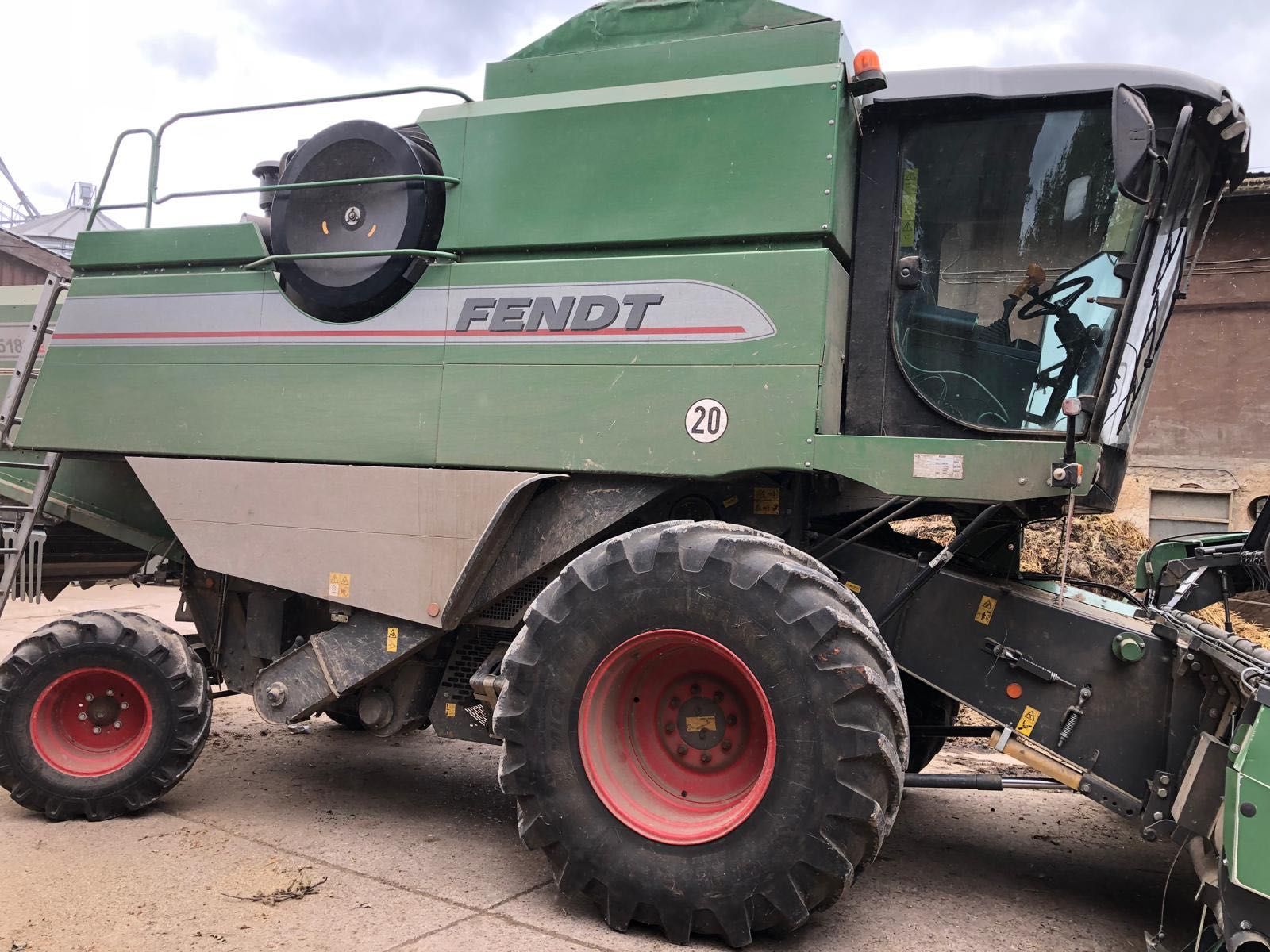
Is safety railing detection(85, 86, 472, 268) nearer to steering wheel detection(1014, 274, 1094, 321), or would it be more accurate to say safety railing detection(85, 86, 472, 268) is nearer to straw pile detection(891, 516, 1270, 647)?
steering wheel detection(1014, 274, 1094, 321)

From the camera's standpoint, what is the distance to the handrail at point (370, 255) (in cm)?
421

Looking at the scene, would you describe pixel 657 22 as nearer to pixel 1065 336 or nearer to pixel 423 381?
pixel 423 381

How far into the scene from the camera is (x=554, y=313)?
403cm

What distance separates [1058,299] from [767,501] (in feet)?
4.30

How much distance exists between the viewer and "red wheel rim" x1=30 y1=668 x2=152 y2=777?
4.51 metres

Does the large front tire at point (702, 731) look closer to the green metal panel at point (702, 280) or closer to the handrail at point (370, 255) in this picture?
the green metal panel at point (702, 280)

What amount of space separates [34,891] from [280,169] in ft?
10.4

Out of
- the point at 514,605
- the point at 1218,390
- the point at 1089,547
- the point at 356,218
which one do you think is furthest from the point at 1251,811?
the point at 1218,390

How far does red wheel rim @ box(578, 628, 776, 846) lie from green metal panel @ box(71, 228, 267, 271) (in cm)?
260

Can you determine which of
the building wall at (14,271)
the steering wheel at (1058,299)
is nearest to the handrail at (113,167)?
the steering wheel at (1058,299)

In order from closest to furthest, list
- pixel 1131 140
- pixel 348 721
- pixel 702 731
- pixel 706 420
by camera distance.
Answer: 1. pixel 1131 140
2. pixel 702 731
3. pixel 706 420
4. pixel 348 721

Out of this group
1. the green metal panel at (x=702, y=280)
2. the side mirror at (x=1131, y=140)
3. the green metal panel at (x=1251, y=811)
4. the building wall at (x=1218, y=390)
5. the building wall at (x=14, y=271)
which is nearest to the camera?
the green metal panel at (x=1251, y=811)

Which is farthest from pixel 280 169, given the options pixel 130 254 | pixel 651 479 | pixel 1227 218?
pixel 1227 218

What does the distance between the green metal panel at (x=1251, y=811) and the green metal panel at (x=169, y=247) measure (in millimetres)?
4219
